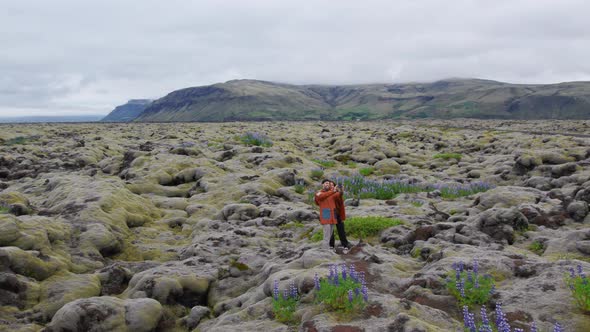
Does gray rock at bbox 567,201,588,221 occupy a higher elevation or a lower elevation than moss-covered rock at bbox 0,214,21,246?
lower

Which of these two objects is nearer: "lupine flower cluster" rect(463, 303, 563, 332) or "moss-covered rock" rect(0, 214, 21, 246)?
"lupine flower cluster" rect(463, 303, 563, 332)

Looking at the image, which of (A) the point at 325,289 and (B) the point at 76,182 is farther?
(B) the point at 76,182

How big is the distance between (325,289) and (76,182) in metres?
18.0

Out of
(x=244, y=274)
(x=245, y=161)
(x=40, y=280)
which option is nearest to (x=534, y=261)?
(x=244, y=274)

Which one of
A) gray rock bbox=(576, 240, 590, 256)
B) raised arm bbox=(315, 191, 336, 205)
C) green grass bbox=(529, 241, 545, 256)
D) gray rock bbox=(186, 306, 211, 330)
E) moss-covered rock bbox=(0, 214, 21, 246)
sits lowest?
gray rock bbox=(186, 306, 211, 330)

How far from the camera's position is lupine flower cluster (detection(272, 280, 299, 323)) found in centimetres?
866

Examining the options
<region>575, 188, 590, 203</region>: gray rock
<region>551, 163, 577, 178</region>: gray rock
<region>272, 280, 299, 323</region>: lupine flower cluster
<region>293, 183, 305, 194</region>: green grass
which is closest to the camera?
<region>272, 280, 299, 323</region>: lupine flower cluster

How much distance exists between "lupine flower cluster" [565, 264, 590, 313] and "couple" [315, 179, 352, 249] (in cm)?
642

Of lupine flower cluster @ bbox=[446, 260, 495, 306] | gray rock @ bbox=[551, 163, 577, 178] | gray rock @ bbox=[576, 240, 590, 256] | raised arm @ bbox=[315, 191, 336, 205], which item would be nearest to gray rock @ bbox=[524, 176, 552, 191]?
gray rock @ bbox=[551, 163, 577, 178]

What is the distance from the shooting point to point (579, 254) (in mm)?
11703

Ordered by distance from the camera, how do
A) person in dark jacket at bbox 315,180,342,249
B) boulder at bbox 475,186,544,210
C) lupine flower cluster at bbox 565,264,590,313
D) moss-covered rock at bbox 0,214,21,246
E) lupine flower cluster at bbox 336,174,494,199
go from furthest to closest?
lupine flower cluster at bbox 336,174,494,199, boulder at bbox 475,186,544,210, person in dark jacket at bbox 315,180,342,249, moss-covered rock at bbox 0,214,21,246, lupine flower cluster at bbox 565,264,590,313

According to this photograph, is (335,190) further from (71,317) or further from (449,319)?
(71,317)

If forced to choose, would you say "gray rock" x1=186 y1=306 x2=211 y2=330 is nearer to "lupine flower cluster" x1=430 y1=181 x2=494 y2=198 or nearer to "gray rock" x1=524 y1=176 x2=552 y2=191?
"lupine flower cluster" x1=430 y1=181 x2=494 y2=198

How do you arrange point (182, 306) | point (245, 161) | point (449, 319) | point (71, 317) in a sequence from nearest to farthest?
point (449, 319)
point (71, 317)
point (182, 306)
point (245, 161)
